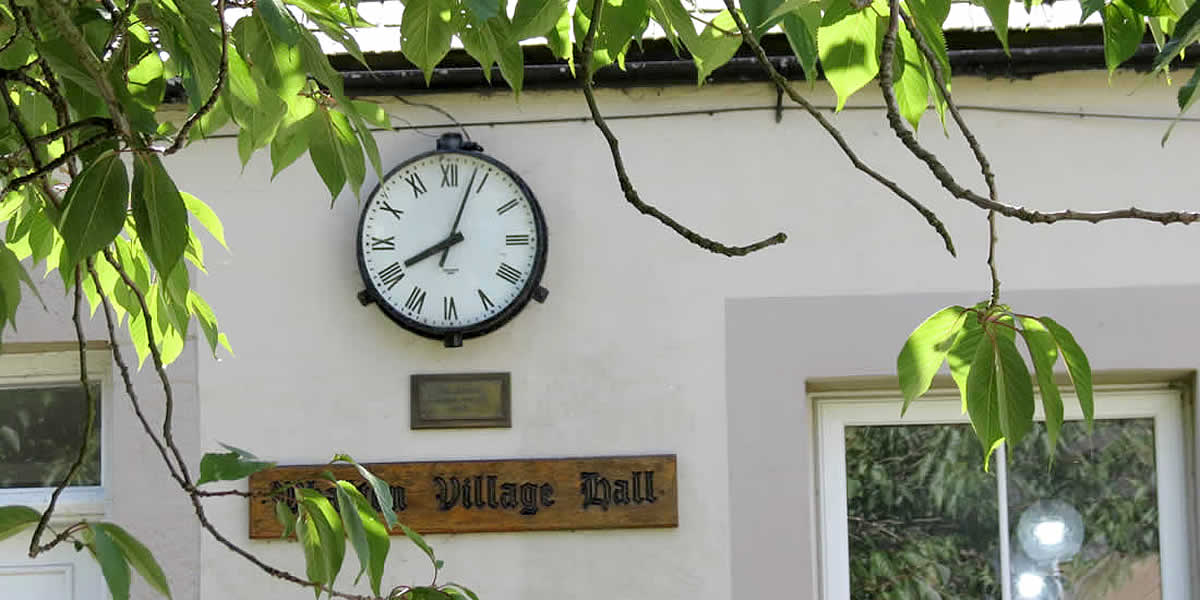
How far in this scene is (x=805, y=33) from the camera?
126cm

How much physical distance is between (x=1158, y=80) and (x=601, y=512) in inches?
57.9

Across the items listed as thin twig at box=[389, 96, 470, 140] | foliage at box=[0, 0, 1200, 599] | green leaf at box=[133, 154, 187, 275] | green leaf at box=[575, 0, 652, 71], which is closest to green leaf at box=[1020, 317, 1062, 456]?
foliage at box=[0, 0, 1200, 599]

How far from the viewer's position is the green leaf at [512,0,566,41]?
119cm

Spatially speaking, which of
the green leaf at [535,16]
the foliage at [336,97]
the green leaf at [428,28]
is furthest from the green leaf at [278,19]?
the green leaf at [535,16]

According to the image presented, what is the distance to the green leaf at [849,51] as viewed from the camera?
1.32 m

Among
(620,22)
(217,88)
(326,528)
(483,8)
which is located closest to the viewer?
(483,8)

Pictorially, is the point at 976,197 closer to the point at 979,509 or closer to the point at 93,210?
the point at 93,210

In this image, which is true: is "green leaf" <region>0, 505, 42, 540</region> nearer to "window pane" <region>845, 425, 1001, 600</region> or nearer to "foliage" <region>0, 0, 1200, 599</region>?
"foliage" <region>0, 0, 1200, 599</region>

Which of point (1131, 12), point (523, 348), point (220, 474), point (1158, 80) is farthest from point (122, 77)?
point (1158, 80)

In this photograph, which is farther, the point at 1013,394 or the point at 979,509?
the point at 979,509

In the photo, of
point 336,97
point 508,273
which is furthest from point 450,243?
point 336,97

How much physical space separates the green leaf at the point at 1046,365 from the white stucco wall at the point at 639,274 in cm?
206

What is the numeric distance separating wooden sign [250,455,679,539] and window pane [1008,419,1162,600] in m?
0.76

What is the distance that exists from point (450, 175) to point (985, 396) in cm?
228
